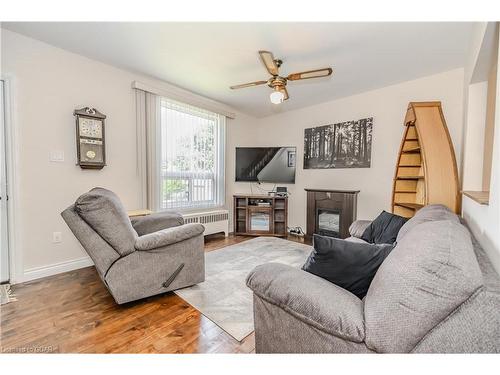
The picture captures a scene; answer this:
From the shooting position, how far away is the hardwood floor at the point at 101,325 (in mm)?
1362

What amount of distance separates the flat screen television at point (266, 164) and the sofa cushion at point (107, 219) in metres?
2.75

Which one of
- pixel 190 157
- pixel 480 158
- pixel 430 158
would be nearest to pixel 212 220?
pixel 190 157

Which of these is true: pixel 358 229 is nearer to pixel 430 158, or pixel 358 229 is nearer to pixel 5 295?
pixel 430 158

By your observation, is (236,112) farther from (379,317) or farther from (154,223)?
(379,317)

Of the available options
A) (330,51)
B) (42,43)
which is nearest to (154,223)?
(42,43)

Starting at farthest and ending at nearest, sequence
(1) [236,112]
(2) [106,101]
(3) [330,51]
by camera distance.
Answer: (1) [236,112] < (2) [106,101] < (3) [330,51]

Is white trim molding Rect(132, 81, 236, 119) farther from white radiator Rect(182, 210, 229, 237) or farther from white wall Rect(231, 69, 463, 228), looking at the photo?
white radiator Rect(182, 210, 229, 237)

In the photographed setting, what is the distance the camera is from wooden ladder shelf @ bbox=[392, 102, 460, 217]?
208 cm

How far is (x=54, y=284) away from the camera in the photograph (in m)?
2.16

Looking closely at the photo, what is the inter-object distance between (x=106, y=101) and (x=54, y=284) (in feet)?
6.72

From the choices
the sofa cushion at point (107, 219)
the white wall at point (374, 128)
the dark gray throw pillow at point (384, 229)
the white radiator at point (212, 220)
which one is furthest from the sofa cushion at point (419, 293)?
the white radiator at point (212, 220)

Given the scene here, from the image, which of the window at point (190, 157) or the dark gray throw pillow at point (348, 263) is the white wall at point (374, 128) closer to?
the window at point (190, 157)

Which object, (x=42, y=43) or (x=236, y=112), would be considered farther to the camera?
(x=236, y=112)

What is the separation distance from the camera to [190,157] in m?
3.63
